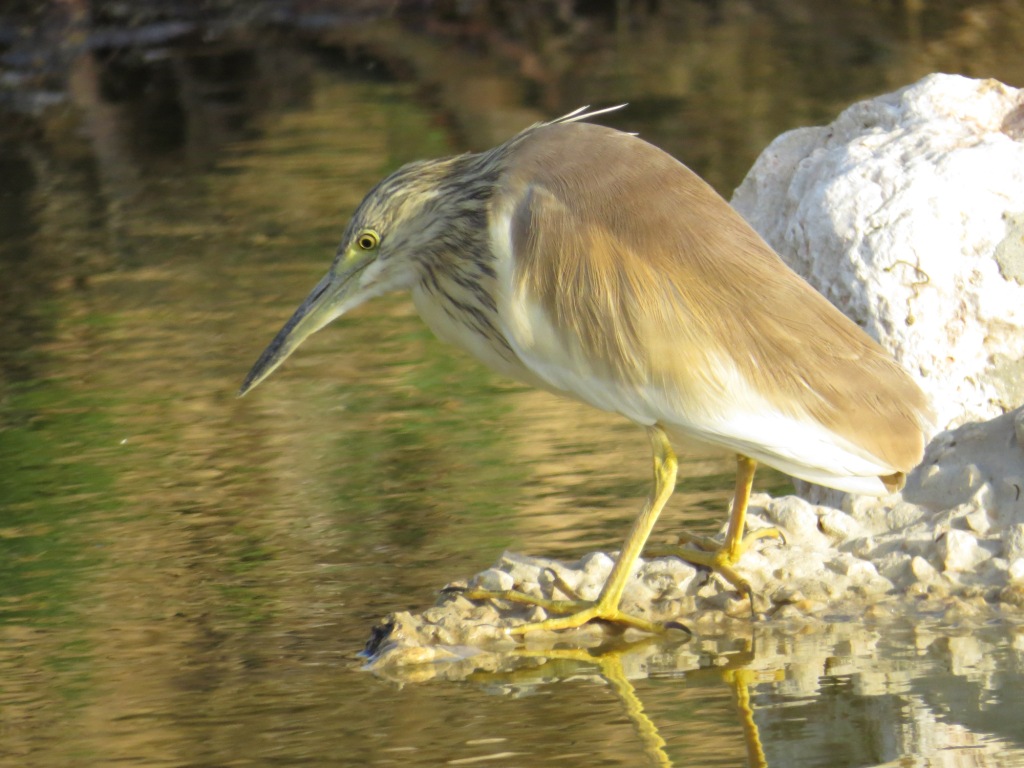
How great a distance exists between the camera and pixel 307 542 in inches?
217

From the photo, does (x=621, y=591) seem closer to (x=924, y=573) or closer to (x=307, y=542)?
(x=924, y=573)

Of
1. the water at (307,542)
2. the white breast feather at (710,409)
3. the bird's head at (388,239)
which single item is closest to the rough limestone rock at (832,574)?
the water at (307,542)

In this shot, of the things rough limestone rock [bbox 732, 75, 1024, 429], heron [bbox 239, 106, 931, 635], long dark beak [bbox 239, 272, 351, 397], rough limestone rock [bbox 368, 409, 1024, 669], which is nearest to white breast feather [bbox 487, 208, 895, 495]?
heron [bbox 239, 106, 931, 635]

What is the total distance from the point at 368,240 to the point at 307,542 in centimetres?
96

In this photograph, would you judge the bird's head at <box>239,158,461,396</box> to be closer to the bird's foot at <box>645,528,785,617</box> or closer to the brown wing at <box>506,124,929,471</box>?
the brown wing at <box>506,124,929,471</box>

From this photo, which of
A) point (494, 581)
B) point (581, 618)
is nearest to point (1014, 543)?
point (581, 618)

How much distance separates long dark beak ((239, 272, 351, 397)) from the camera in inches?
205

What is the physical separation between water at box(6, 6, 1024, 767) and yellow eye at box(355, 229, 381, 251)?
89cm

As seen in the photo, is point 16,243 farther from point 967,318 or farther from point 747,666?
point 747,666

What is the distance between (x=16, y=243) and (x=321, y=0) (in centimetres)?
880

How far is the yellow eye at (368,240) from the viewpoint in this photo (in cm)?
512

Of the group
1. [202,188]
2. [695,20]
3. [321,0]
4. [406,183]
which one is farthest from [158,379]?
[321,0]

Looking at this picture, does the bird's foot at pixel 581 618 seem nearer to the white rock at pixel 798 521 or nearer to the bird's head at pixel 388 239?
the white rock at pixel 798 521

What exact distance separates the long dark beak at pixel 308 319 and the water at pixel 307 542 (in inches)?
21.6
